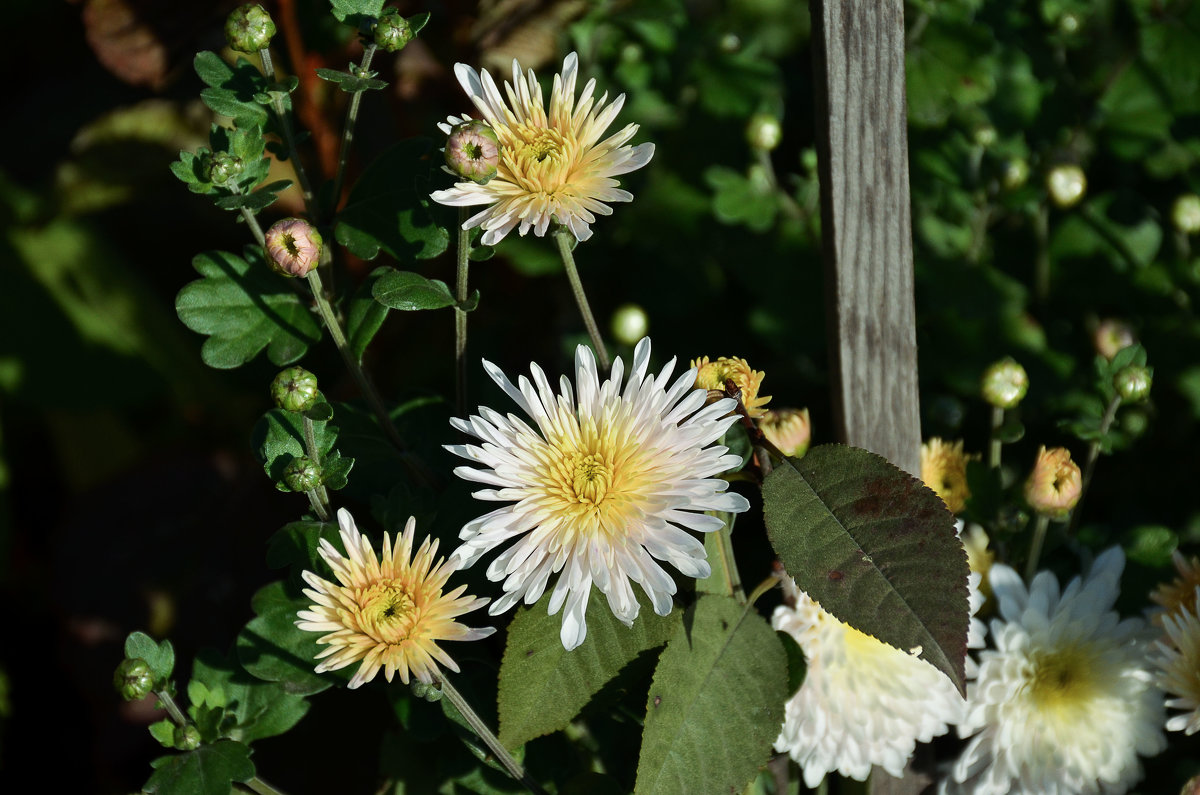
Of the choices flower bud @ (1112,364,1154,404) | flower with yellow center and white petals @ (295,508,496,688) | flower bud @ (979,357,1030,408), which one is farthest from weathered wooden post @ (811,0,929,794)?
flower with yellow center and white petals @ (295,508,496,688)

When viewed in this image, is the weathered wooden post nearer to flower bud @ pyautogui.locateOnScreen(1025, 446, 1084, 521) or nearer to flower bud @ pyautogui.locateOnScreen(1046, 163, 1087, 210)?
flower bud @ pyautogui.locateOnScreen(1025, 446, 1084, 521)

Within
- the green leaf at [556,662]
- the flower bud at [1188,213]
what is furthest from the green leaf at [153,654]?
the flower bud at [1188,213]

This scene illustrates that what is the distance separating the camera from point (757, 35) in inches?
74.0

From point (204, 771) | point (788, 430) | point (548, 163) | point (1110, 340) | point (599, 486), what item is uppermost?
point (1110, 340)

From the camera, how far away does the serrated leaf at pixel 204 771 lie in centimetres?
85

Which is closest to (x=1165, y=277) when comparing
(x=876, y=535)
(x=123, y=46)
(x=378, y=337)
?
(x=876, y=535)

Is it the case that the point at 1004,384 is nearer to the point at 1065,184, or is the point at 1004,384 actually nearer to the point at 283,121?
the point at 1065,184

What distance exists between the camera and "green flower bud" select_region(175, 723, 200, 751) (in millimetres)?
886

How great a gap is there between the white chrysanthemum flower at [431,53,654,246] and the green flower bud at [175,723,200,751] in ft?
1.73

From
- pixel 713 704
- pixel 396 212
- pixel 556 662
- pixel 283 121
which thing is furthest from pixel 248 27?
pixel 713 704

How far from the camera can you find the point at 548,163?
822 millimetres

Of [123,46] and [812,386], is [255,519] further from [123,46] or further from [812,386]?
[812,386]

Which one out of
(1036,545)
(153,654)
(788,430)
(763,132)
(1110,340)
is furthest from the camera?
(763,132)

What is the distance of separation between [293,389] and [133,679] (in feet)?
0.91
